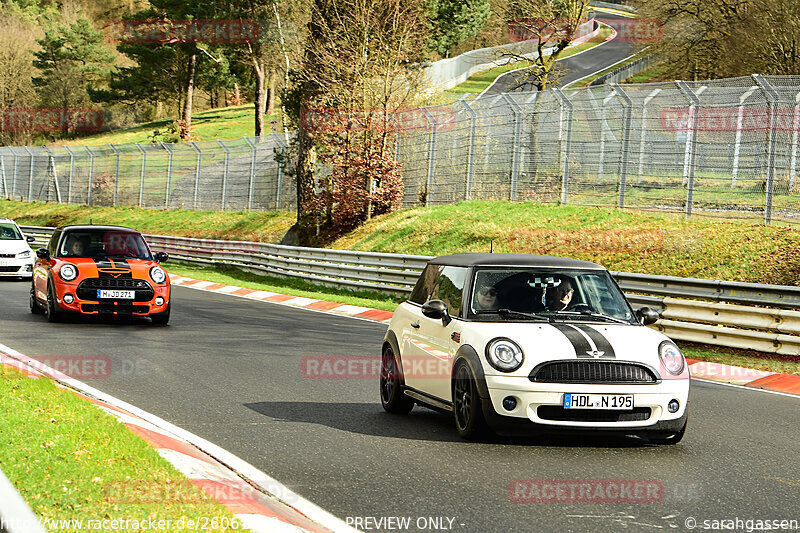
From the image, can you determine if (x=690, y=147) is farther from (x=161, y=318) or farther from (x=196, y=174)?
(x=196, y=174)

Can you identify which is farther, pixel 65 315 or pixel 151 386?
pixel 65 315

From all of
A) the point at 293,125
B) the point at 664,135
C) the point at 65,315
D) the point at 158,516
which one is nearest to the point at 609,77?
the point at 293,125

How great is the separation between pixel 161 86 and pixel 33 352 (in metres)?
76.0

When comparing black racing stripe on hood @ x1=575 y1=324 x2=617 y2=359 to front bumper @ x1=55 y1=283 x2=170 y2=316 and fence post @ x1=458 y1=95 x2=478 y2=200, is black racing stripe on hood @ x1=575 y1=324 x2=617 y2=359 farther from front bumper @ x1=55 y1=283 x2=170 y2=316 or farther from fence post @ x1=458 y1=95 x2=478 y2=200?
fence post @ x1=458 y1=95 x2=478 y2=200

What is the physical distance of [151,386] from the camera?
10352 mm

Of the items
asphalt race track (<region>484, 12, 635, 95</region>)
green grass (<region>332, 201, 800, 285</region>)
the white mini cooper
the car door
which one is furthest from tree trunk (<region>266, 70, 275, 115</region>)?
the white mini cooper

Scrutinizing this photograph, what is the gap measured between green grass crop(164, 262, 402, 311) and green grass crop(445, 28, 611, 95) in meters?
36.1

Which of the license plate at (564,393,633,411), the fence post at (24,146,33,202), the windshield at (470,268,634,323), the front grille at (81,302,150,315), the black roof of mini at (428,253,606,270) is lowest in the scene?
the front grille at (81,302,150,315)

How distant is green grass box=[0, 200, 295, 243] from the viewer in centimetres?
3844

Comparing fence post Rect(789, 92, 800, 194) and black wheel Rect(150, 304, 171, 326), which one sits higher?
fence post Rect(789, 92, 800, 194)

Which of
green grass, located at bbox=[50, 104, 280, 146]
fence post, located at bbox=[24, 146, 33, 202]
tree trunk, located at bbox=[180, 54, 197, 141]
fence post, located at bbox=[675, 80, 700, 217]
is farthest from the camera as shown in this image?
green grass, located at bbox=[50, 104, 280, 146]

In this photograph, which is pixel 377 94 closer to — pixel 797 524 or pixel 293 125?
pixel 293 125

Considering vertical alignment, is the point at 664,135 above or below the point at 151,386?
above
